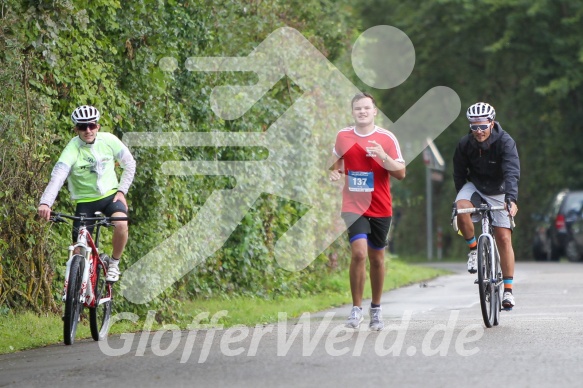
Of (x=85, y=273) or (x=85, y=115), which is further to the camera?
(x=85, y=115)

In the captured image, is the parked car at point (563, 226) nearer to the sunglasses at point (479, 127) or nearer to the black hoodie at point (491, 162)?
the black hoodie at point (491, 162)

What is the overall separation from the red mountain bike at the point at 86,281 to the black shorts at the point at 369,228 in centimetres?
189

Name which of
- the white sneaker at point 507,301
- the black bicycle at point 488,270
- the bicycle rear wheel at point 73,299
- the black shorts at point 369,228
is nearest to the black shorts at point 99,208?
the bicycle rear wheel at point 73,299

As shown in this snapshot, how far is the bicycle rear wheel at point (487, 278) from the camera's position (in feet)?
37.1

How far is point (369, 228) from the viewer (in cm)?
1116

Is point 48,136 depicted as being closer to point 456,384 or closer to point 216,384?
point 216,384

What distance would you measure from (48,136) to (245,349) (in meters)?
2.94

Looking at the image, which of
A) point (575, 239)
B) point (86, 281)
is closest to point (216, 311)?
point (86, 281)

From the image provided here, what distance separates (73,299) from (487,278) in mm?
3610

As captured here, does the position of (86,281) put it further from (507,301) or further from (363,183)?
(507,301)

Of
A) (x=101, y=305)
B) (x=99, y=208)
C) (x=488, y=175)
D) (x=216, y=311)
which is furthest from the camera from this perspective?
(x=216, y=311)

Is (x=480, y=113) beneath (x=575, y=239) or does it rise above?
above

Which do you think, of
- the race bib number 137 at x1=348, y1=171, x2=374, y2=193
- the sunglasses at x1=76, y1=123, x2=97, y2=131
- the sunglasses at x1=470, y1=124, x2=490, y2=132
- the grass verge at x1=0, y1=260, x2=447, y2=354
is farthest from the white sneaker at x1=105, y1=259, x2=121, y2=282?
the sunglasses at x1=470, y1=124, x2=490, y2=132

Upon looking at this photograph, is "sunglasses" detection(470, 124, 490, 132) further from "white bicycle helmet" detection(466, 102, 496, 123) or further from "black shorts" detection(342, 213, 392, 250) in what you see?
"black shorts" detection(342, 213, 392, 250)
